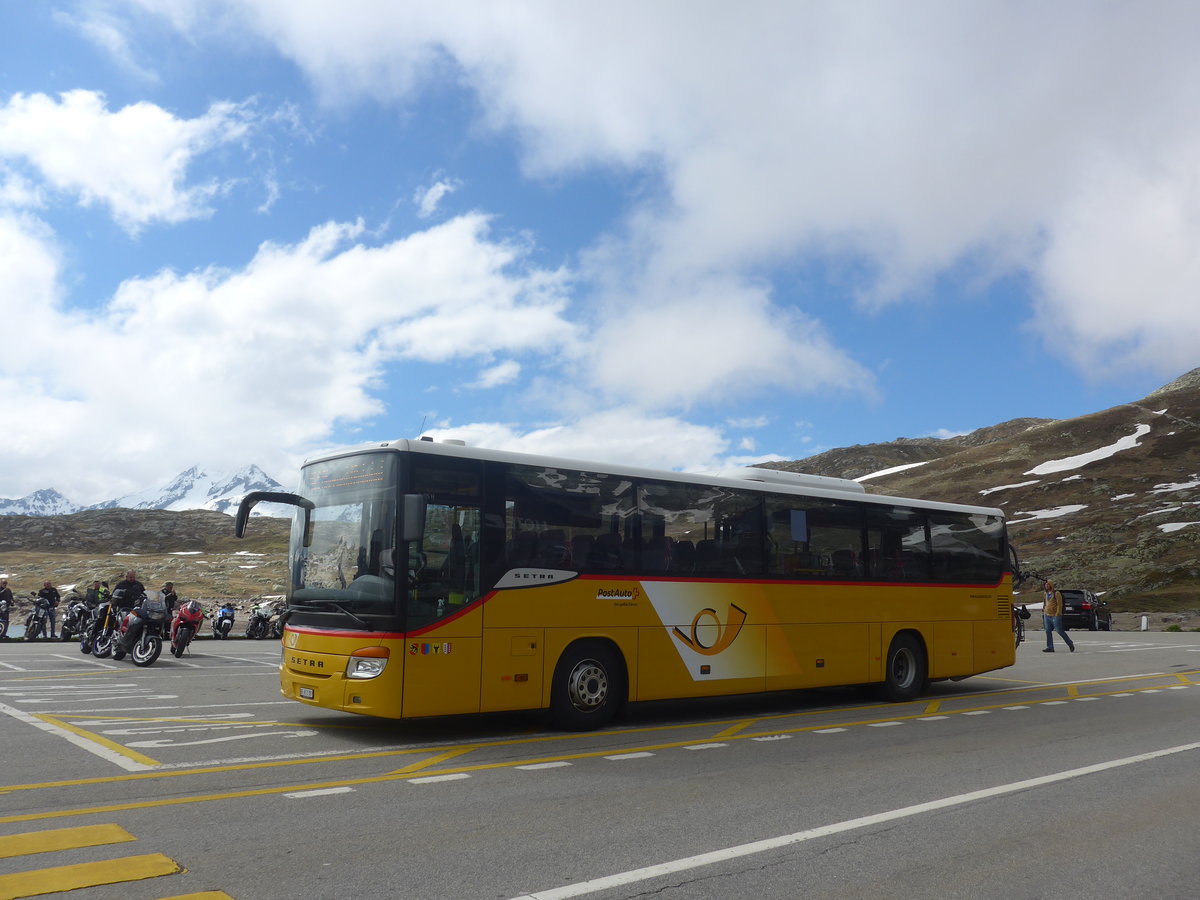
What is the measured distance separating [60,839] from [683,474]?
25.8ft

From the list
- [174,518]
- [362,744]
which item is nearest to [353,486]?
[362,744]

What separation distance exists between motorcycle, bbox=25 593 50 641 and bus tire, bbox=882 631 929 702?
25.4m

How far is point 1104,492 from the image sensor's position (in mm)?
90188

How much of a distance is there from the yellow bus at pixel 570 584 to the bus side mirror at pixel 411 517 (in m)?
0.01

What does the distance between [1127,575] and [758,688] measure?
58.9m

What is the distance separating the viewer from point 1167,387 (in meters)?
192

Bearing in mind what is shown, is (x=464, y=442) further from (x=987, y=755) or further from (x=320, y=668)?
(x=987, y=755)

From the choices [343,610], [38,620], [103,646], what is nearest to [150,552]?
[38,620]

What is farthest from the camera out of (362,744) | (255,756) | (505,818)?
(362,744)

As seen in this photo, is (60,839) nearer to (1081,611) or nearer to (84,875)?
(84,875)

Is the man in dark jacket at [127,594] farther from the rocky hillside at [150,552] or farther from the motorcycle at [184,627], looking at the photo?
the rocky hillside at [150,552]

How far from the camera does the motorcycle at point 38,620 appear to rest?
1125 inches

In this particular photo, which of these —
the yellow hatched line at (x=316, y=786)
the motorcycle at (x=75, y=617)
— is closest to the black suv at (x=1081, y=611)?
the yellow hatched line at (x=316, y=786)

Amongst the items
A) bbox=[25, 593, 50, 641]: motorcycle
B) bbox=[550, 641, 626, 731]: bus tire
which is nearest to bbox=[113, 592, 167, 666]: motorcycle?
bbox=[550, 641, 626, 731]: bus tire
